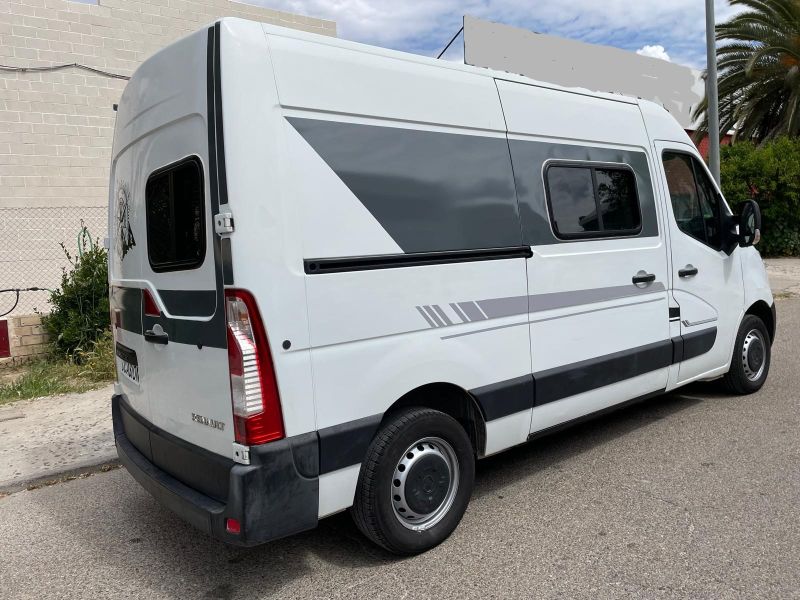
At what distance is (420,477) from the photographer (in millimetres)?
3354

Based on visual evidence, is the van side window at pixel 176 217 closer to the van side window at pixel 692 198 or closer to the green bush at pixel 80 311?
the van side window at pixel 692 198

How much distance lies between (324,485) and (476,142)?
202cm

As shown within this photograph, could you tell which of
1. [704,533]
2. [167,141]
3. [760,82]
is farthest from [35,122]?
[760,82]

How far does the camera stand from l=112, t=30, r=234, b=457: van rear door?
2916 millimetres

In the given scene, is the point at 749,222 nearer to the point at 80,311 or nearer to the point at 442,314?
the point at 442,314

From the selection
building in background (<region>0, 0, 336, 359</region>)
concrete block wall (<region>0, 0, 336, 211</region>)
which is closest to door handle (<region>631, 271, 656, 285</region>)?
building in background (<region>0, 0, 336, 359</region>)

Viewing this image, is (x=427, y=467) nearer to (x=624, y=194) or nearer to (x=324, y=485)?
(x=324, y=485)

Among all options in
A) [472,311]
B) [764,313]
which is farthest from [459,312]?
[764,313]

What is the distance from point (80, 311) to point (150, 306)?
5.45 meters

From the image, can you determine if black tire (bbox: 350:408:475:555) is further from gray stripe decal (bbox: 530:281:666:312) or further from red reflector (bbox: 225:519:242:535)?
gray stripe decal (bbox: 530:281:666:312)

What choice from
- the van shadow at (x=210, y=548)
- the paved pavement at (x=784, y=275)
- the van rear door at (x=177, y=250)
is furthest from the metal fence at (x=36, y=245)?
the paved pavement at (x=784, y=275)

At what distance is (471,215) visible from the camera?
356cm

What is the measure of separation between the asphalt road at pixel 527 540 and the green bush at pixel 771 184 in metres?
13.8

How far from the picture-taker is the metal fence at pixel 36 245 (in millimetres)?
9797
